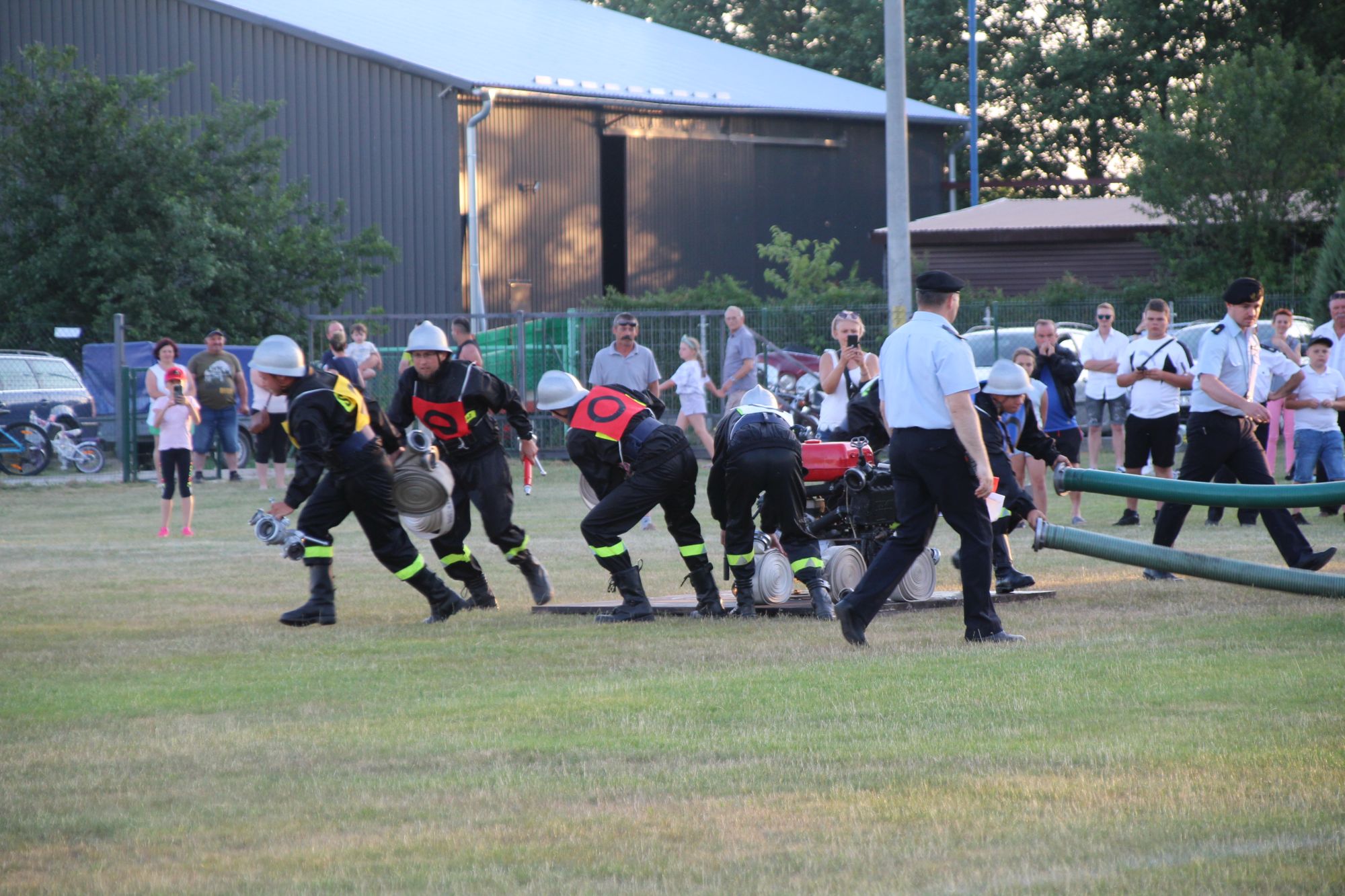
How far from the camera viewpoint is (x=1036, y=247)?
3788cm

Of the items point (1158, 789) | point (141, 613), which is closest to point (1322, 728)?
point (1158, 789)

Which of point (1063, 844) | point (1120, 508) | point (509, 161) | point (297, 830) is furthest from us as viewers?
point (509, 161)

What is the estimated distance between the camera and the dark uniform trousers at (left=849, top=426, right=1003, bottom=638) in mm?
8484

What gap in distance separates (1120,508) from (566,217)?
22224 millimetres

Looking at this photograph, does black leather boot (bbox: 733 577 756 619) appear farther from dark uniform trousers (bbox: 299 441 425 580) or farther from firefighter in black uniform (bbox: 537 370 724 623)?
dark uniform trousers (bbox: 299 441 425 580)

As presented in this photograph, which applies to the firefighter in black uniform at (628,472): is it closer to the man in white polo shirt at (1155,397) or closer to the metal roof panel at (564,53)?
the man in white polo shirt at (1155,397)

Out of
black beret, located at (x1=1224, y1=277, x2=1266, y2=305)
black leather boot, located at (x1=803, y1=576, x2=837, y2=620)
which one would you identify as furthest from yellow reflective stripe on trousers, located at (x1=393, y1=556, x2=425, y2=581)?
black beret, located at (x1=1224, y1=277, x2=1266, y2=305)

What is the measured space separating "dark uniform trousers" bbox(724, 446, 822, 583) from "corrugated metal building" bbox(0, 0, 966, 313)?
25171 millimetres

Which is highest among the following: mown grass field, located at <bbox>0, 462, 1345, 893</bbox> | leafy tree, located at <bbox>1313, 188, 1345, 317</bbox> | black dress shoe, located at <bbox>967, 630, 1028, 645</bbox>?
leafy tree, located at <bbox>1313, 188, 1345, 317</bbox>

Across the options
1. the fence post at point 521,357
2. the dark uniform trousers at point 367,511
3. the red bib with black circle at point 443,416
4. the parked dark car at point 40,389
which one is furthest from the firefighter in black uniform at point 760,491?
the parked dark car at point 40,389

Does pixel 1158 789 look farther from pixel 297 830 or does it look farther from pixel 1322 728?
pixel 297 830

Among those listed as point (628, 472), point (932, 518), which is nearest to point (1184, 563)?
point (932, 518)

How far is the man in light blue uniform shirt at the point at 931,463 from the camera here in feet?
27.7

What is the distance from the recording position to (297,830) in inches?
210
